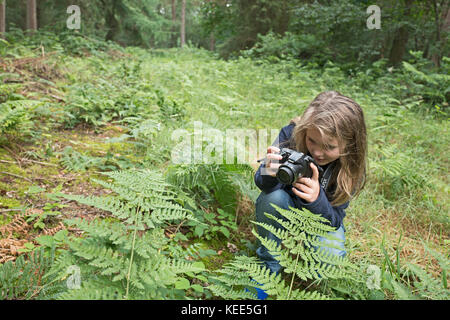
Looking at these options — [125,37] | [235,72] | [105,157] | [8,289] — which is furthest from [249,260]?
[125,37]

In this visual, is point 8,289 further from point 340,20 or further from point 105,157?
point 340,20

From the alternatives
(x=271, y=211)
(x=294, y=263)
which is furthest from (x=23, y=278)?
(x=271, y=211)

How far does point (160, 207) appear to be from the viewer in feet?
4.27

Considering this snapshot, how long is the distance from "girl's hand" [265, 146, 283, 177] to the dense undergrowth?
18.1 inches

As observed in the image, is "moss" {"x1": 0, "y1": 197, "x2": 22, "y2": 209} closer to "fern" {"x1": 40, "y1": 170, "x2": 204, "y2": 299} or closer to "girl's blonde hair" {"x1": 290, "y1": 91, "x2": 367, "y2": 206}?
"fern" {"x1": 40, "y1": 170, "x2": 204, "y2": 299}

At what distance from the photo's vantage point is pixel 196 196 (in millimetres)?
2369

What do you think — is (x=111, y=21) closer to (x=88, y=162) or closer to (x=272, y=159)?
(x=88, y=162)

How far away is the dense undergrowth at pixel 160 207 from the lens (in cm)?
122

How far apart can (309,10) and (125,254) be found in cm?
868

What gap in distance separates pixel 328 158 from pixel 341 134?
0.18 meters

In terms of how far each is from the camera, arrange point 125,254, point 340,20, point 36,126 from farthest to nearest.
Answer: point 340,20, point 36,126, point 125,254

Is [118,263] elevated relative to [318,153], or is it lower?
lower

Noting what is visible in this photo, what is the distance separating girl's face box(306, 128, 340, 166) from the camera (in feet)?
6.13
